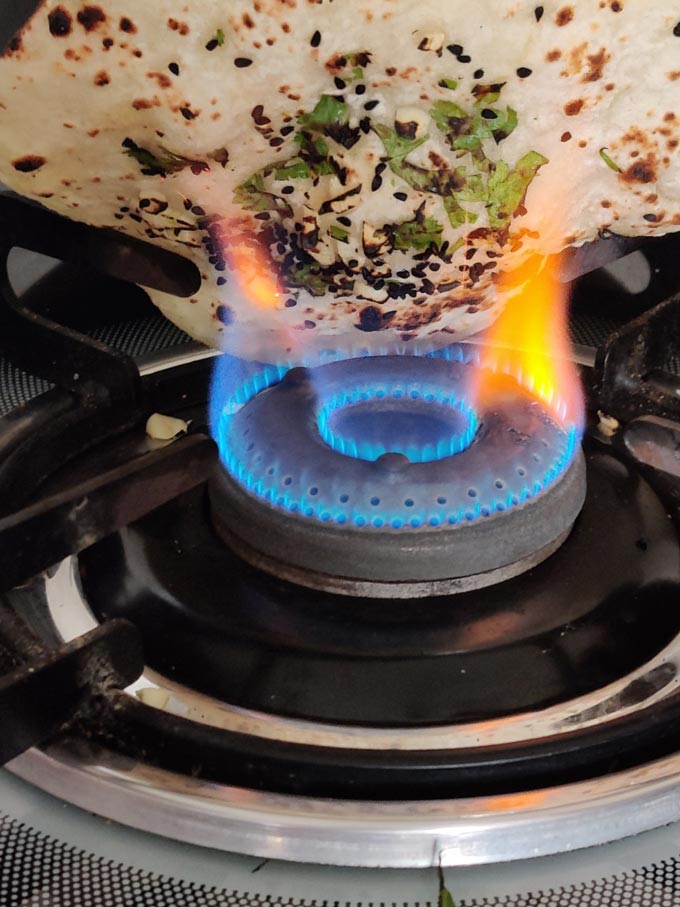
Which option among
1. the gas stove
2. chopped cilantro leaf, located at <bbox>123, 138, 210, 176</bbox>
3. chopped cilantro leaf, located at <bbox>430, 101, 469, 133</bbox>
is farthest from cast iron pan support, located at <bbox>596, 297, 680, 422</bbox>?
chopped cilantro leaf, located at <bbox>123, 138, 210, 176</bbox>

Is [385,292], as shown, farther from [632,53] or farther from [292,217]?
[632,53]

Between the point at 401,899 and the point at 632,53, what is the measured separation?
64 cm

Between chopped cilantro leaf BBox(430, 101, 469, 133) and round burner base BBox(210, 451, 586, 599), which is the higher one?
chopped cilantro leaf BBox(430, 101, 469, 133)

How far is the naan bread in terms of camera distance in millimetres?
727

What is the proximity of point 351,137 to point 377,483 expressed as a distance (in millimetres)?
283

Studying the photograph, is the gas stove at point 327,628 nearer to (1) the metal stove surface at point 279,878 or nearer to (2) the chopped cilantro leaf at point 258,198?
(1) the metal stove surface at point 279,878

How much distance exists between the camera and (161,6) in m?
0.70

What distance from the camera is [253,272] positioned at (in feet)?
3.12

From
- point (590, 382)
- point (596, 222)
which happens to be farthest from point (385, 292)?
point (590, 382)

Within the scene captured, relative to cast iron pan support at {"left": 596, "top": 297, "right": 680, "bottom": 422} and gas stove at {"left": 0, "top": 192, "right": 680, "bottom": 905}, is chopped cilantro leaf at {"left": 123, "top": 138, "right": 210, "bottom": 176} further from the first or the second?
cast iron pan support at {"left": 596, "top": 297, "right": 680, "bottom": 422}

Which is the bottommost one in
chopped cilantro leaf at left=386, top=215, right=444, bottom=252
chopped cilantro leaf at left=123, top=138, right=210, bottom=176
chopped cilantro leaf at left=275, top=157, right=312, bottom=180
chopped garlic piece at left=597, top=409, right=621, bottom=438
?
chopped garlic piece at left=597, top=409, right=621, bottom=438

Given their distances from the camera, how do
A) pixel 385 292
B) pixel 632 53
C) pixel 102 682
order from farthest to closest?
pixel 385 292
pixel 632 53
pixel 102 682

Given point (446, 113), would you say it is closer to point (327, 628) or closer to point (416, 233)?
point (416, 233)

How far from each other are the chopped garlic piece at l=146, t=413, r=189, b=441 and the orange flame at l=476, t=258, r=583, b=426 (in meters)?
0.33
